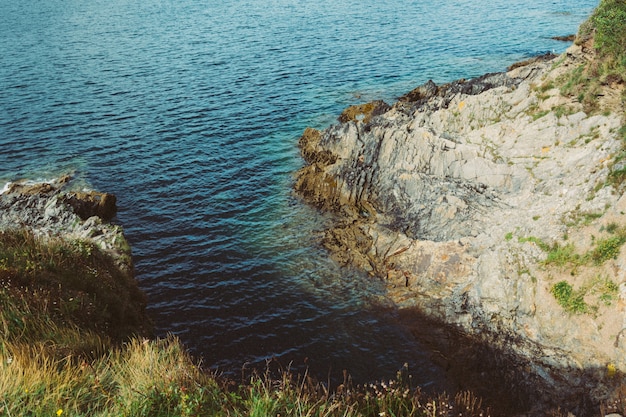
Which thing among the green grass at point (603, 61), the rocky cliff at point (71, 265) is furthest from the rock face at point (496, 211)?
the rocky cliff at point (71, 265)

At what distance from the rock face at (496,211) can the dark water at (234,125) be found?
3.05 m

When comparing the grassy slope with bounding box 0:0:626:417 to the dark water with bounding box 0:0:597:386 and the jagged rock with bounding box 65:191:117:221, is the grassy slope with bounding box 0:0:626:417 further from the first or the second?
the jagged rock with bounding box 65:191:117:221

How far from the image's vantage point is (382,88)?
198 ft

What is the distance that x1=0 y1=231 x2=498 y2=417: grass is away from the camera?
11297mm

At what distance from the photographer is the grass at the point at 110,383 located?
11.3m

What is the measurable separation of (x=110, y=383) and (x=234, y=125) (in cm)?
4140

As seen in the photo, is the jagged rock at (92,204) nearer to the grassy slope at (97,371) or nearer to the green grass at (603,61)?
the grassy slope at (97,371)

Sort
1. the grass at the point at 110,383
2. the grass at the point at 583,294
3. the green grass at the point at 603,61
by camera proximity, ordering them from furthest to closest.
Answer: the green grass at the point at 603,61 → the grass at the point at 583,294 → the grass at the point at 110,383

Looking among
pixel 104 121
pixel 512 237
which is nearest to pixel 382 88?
pixel 104 121

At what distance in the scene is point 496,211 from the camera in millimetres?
29141

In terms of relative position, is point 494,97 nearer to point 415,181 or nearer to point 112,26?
point 415,181

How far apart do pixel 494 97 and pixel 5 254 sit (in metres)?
31.4

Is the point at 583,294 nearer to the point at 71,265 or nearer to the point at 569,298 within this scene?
the point at 569,298

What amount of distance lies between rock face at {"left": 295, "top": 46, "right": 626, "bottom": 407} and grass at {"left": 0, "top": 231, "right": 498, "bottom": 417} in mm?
10485
